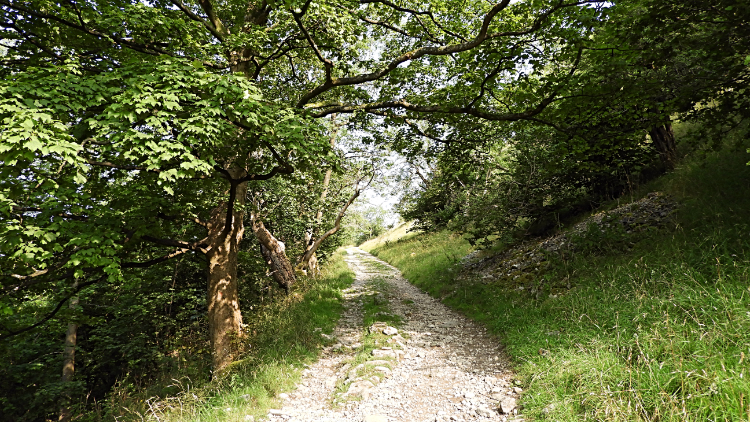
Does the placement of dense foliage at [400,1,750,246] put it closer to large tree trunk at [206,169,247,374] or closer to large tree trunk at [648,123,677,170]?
large tree trunk at [648,123,677,170]

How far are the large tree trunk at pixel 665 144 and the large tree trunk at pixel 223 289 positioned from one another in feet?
43.4

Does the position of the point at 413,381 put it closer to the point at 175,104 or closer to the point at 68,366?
the point at 175,104

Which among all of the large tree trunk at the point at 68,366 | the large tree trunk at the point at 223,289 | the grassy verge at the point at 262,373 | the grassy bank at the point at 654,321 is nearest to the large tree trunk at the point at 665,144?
the grassy bank at the point at 654,321

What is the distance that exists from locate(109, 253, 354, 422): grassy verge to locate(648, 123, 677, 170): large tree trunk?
39.0ft

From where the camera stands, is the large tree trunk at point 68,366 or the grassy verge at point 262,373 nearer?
the grassy verge at point 262,373

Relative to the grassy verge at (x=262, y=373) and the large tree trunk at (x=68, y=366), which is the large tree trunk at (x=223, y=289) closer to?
the grassy verge at (x=262, y=373)

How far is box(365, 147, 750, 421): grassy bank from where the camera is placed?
11.4ft

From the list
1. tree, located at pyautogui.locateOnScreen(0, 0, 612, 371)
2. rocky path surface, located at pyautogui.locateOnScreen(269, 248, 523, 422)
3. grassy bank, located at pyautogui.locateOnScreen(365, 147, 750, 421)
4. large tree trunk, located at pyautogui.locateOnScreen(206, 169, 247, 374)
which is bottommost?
A: rocky path surface, located at pyautogui.locateOnScreen(269, 248, 523, 422)

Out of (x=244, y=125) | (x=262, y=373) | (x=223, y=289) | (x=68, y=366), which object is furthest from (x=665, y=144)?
(x=68, y=366)

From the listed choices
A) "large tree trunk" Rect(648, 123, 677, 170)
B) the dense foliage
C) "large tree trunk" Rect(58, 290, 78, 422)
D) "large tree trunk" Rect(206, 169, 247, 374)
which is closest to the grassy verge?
"large tree trunk" Rect(206, 169, 247, 374)

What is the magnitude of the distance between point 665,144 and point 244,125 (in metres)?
13.0

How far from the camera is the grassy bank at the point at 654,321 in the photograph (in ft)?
11.4

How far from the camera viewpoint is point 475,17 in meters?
8.76

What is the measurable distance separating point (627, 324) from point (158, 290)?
16.2 metres
